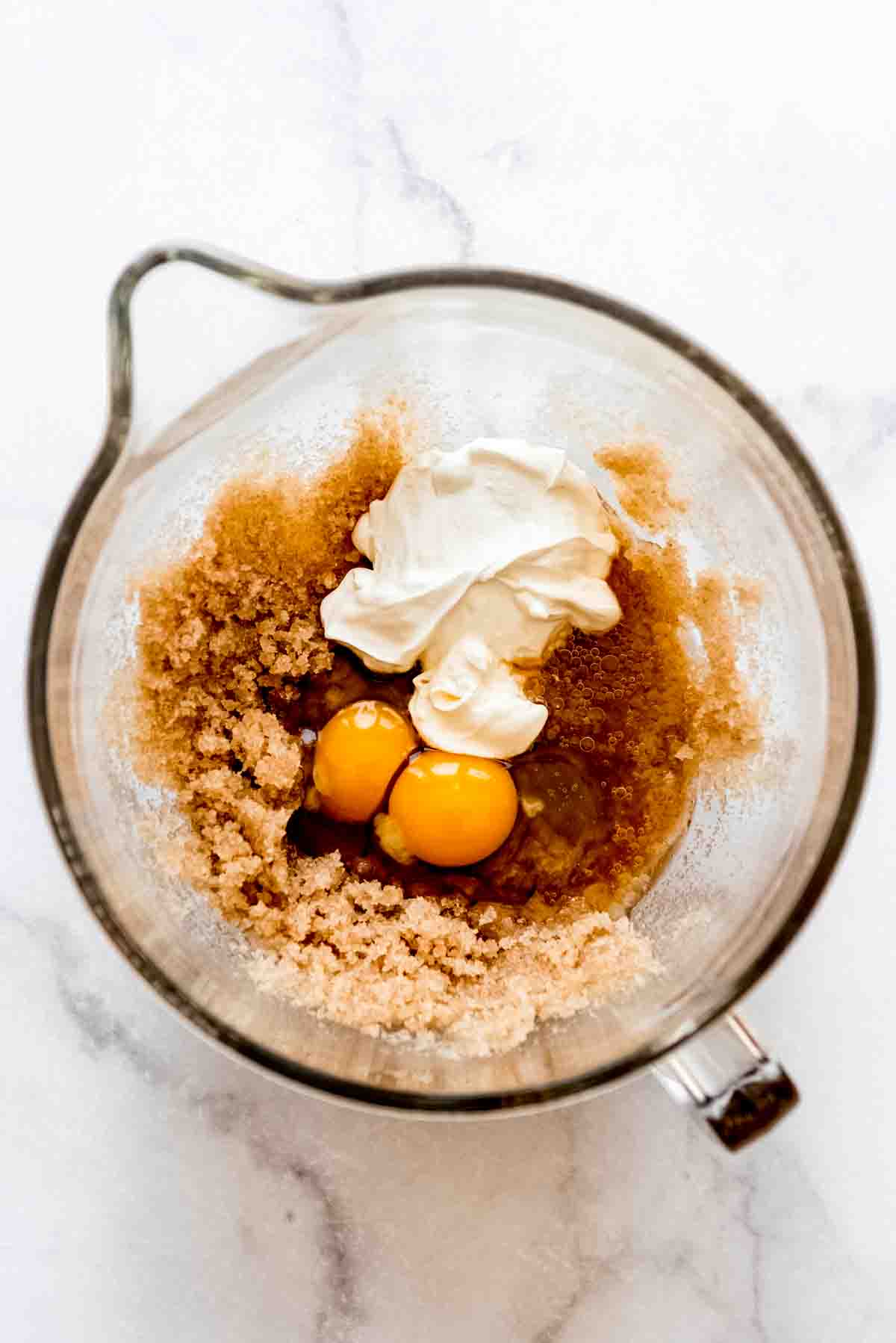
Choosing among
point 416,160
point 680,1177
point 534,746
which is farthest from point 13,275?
point 680,1177

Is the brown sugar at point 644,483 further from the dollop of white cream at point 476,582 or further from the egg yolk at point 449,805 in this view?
the egg yolk at point 449,805

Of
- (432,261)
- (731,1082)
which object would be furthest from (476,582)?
(731,1082)

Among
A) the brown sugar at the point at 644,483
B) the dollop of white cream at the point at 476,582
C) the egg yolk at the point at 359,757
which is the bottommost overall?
the egg yolk at the point at 359,757

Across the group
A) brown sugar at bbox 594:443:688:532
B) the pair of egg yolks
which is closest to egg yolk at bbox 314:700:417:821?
the pair of egg yolks

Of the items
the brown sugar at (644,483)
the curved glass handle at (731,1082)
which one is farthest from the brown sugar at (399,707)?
the curved glass handle at (731,1082)

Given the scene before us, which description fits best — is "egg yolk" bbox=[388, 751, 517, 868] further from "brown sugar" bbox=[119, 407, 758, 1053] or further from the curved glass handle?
the curved glass handle

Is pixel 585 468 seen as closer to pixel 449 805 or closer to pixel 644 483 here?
pixel 644 483
